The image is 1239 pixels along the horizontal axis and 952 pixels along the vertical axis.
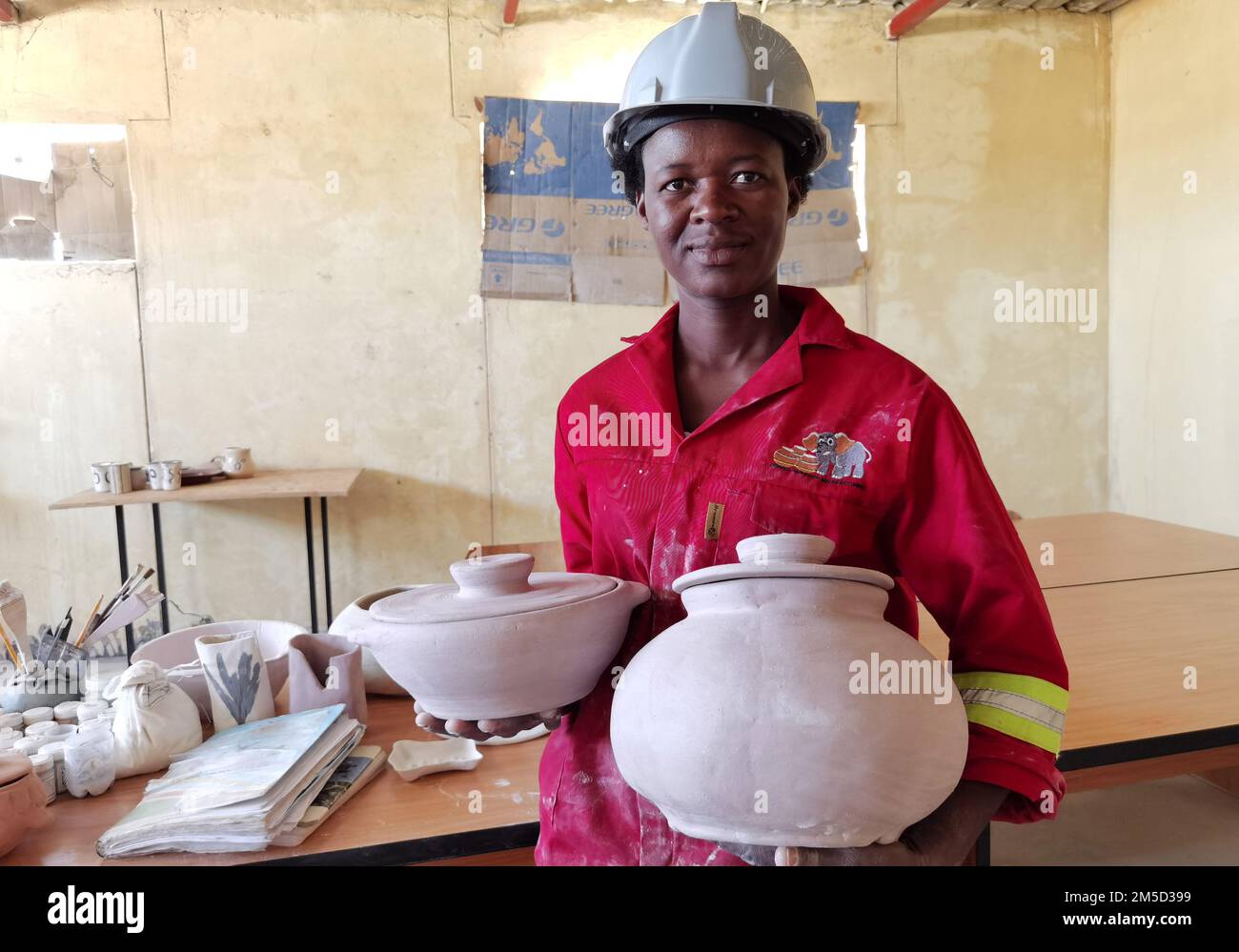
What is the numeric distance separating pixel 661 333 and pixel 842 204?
447cm

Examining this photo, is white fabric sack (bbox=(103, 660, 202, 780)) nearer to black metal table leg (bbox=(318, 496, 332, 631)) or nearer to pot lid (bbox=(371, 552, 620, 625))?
pot lid (bbox=(371, 552, 620, 625))

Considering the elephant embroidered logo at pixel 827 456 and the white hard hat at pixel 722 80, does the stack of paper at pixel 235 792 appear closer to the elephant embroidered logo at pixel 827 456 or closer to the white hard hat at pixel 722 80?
the elephant embroidered logo at pixel 827 456

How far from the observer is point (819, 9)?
5.27m

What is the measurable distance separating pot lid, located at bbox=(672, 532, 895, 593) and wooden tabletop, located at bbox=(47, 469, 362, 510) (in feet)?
11.8

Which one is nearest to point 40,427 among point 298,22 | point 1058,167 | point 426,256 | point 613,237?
point 426,256

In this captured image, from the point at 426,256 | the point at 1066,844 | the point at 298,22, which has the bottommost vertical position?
the point at 1066,844

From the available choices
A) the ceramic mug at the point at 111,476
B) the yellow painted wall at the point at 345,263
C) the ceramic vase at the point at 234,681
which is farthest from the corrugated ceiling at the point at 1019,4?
the ceramic vase at the point at 234,681

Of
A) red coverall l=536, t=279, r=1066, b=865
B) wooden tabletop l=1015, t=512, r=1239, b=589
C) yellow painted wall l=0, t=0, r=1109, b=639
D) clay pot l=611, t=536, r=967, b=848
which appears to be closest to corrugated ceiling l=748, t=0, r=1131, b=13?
yellow painted wall l=0, t=0, r=1109, b=639

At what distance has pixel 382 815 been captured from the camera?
1.39 m

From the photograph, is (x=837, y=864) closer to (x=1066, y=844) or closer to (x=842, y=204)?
(x=1066, y=844)

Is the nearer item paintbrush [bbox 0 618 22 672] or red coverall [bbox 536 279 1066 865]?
red coverall [bbox 536 279 1066 865]

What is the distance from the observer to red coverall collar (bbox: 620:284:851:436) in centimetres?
117

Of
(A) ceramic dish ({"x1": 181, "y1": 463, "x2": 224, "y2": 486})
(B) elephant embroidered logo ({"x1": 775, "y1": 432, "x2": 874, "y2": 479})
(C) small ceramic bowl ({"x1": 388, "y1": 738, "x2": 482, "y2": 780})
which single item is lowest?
(C) small ceramic bowl ({"x1": 388, "y1": 738, "x2": 482, "y2": 780})

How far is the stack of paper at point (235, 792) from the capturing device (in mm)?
1275
